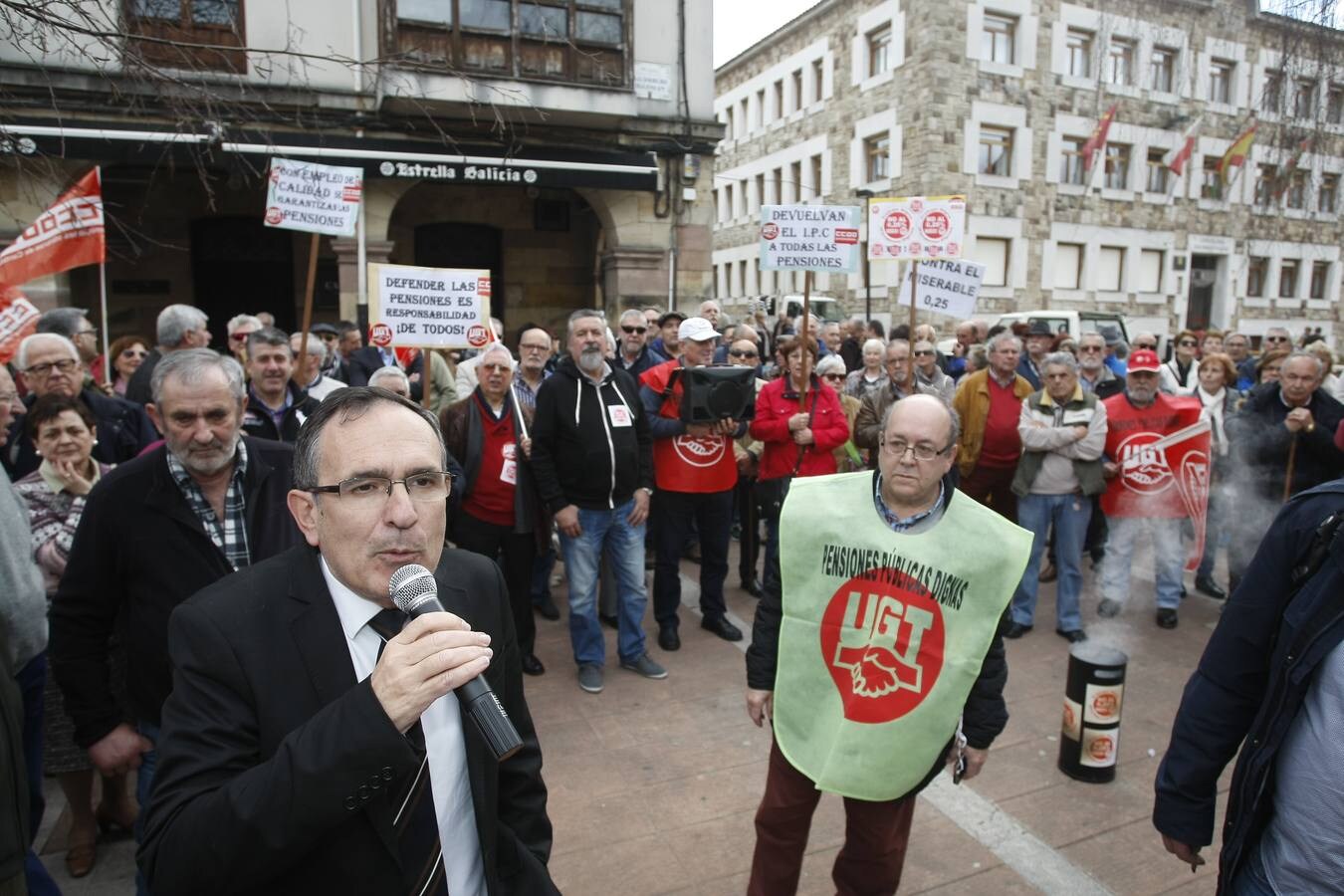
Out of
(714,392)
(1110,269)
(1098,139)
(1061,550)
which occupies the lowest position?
(1061,550)

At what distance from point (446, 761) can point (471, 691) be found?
35cm

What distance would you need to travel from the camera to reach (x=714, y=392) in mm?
5688

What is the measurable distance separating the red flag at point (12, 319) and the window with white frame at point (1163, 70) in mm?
33990

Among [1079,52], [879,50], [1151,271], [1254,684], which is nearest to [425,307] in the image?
[1254,684]

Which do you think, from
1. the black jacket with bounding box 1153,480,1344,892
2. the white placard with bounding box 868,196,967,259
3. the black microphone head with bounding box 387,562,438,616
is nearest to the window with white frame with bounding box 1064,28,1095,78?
the white placard with bounding box 868,196,967,259

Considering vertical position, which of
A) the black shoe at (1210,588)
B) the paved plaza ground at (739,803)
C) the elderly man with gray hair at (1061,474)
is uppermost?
the elderly man with gray hair at (1061,474)

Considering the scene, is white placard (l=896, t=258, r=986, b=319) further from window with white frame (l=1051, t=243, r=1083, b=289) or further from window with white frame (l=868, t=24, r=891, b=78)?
window with white frame (l=868, t=24, r=891, b=78)

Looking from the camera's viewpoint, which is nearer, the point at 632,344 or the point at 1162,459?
the point at 1162,459

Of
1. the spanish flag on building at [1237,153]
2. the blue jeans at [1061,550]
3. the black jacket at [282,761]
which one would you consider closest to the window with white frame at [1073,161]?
the spanish flag on building at [1237,153]

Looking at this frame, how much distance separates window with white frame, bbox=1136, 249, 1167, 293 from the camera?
30.0 metres

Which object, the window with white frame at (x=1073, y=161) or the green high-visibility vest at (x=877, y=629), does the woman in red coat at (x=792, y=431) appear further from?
the window with white frame at (x=1073, y=161)

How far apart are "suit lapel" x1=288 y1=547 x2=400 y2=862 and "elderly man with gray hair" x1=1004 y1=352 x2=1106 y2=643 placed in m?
5.49

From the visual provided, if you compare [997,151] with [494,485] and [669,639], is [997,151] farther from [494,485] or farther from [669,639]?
[494,485]

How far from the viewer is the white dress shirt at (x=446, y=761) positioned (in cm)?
153
